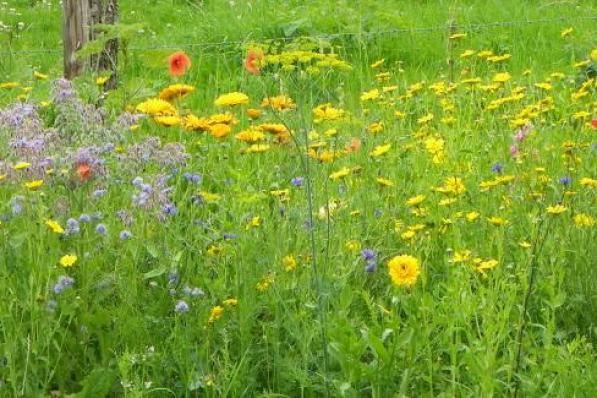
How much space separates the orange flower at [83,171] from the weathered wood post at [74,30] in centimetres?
282

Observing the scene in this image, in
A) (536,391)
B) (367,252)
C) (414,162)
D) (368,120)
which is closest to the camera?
(536,391)

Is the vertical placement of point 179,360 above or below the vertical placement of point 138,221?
below

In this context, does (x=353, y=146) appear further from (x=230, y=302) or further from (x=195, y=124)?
(x=230, y=302)

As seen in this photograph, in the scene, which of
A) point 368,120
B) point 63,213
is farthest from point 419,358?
point 368,120

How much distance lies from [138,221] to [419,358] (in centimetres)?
95

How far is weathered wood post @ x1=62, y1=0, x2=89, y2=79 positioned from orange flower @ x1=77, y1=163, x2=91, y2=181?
2823 millimetres

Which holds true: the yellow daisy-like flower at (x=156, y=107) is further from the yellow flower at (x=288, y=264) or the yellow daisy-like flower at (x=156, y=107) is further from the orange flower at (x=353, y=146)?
the yellow flower at (x=288, y=264)

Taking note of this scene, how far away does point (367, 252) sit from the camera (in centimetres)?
307

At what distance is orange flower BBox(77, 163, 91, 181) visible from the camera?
9.79 ft

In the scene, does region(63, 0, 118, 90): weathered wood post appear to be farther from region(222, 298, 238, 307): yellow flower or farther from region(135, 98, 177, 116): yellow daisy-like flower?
region(222, 298, 238, 307): yellow flower

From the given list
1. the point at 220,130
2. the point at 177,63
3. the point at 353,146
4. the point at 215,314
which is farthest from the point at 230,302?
the point at 177,63

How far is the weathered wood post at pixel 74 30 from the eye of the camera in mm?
5727

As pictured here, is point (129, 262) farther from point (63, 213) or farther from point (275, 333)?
point (275, 333)

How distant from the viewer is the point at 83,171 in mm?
2980
